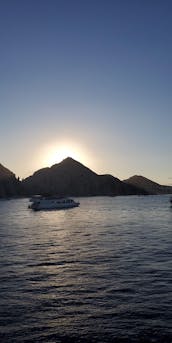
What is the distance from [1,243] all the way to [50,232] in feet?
58.2

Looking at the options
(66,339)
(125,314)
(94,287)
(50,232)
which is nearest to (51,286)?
(94,287)

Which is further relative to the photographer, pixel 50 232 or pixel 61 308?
pixel 50 232

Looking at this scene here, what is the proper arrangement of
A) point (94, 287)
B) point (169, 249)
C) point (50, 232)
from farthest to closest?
point (50, 232)
point (169, 249)
point (94, 287)

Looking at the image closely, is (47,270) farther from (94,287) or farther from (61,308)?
(61,308)

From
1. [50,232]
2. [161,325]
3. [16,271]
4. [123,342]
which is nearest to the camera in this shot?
[123,342]

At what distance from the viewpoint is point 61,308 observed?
23375 mm

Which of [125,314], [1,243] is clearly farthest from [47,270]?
[1,243]

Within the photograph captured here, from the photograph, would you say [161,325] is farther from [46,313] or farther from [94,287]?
[94,287]

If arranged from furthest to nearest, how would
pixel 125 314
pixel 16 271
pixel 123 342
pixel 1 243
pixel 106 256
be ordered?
pixel 1 243, pixel 106 256, pixel 16 271, pixel 125 314, pixel 123 342

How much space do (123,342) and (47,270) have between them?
17.3 metres

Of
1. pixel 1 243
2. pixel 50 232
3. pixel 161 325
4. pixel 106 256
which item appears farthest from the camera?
pixel 50 232

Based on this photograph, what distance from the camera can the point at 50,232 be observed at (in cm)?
7119

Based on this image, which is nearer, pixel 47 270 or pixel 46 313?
pixel 46 313

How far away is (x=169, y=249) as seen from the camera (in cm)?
4603
